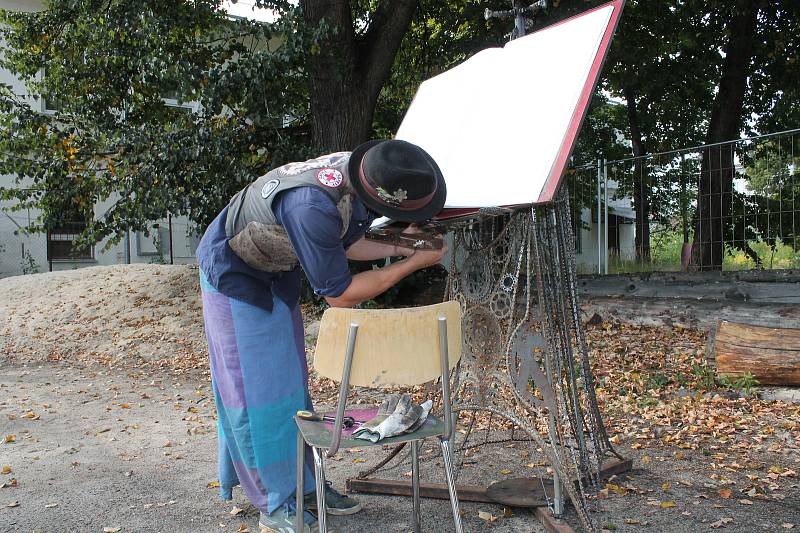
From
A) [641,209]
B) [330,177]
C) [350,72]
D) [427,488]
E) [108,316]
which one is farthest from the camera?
[108,316]

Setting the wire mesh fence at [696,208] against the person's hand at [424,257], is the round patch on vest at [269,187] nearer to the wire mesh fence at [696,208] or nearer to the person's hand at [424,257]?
the person's hand at [424,257]

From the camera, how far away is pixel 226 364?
2.94m

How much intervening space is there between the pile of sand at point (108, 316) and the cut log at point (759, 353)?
5348 mm

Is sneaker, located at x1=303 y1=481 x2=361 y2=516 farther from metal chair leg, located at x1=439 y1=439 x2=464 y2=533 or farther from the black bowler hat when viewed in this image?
the black bowler hat

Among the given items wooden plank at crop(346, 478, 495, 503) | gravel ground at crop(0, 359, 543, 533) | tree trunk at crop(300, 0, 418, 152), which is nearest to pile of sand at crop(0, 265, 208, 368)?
gravel ground at crop(0, 359, 543, 533)

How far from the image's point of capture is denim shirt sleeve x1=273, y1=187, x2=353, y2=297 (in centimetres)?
250

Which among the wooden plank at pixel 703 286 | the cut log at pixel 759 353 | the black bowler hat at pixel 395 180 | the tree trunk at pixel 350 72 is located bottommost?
the cut log at pixel 759 353

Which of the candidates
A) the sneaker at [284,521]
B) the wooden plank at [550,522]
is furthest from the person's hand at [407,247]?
the wooden plank at [550,522]

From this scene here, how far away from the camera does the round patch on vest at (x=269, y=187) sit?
2706mm

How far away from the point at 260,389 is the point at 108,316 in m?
7.92

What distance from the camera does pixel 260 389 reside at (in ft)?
9.49

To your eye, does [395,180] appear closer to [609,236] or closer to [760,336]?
[760,336]

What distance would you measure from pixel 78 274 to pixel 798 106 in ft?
41.1

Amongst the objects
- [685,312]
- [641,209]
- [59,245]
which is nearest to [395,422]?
[685,312]
